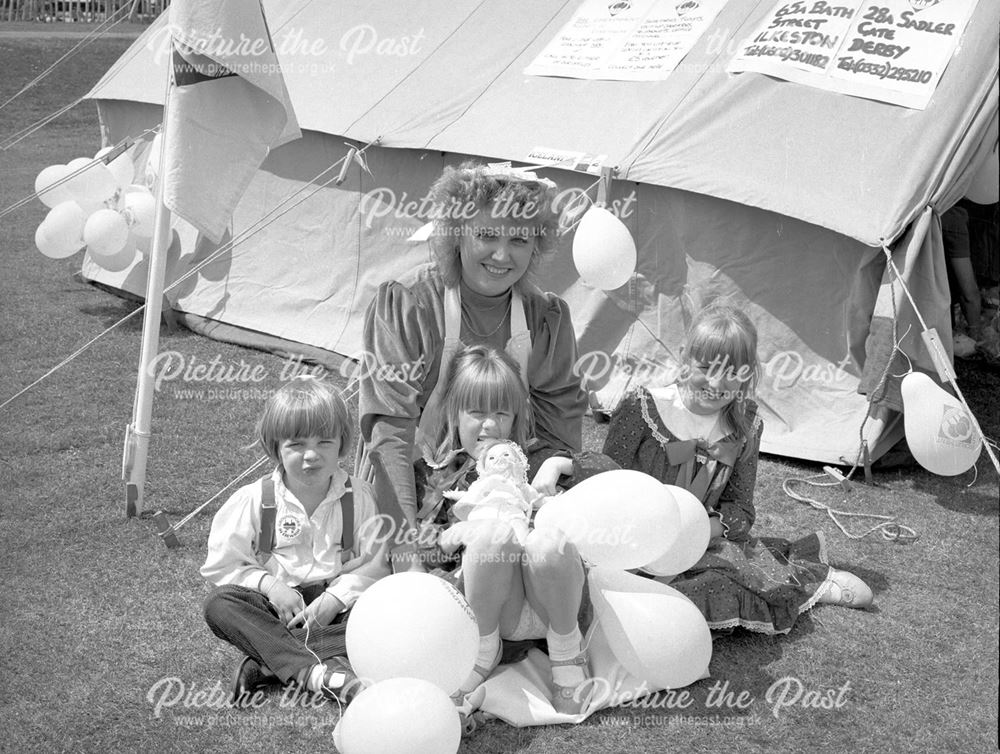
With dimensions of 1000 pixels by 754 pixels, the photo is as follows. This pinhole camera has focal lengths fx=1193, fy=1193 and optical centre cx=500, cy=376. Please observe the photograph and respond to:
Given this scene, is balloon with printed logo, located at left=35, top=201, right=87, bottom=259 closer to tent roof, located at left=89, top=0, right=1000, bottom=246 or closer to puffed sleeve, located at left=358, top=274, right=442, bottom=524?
tent roof, located at left=89, top=0, right=1000, bottom=246

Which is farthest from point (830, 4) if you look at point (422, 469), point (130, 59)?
point (130, 59)

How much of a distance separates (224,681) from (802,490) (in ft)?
9.26

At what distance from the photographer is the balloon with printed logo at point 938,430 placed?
487 cm

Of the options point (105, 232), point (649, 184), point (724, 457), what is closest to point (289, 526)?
point (724, 457)

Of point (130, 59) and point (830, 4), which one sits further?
point (130, 59)

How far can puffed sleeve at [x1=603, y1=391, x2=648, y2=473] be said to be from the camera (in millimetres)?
4227

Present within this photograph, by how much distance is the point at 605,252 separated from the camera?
5.38 meters

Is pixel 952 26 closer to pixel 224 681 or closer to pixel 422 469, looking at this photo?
pixel 422 469

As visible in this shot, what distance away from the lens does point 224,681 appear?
140 inches

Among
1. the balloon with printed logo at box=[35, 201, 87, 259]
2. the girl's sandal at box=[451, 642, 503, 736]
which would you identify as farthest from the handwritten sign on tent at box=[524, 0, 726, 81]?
the girl's sandal at box=[451, 642, 503, 736]

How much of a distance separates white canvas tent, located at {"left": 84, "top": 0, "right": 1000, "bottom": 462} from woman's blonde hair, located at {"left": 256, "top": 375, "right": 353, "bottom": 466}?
4.65 ft

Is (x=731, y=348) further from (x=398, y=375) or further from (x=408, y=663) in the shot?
(x=408, y=663)

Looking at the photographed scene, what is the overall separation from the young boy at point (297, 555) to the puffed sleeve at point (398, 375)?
153 mm

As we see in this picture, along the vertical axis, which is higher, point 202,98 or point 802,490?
point 202,98
